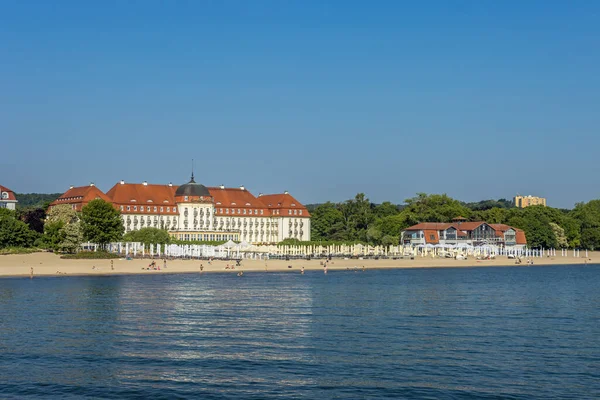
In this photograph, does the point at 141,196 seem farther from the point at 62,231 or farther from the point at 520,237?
the point at 520,237

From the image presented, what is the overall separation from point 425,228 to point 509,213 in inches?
961

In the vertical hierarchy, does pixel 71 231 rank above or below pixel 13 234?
above

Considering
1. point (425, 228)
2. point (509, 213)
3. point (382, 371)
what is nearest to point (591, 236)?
point (509, 213)

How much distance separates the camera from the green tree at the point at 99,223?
338 feet

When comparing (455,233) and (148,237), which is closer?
(148,237)

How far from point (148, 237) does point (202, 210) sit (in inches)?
1259

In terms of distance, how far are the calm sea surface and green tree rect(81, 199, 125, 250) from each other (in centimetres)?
4003

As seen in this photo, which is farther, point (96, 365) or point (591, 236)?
point (591, 236)

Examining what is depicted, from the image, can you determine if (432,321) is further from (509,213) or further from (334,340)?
(509,213)

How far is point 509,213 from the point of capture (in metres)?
157

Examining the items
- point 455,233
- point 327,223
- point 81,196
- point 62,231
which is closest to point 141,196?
point 81,196

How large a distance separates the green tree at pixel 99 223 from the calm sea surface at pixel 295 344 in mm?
40034

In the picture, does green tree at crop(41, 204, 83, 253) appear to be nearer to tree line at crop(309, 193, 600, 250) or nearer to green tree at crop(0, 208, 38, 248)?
green tree at crop(0, 208, 38, 248)

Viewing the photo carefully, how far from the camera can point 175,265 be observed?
9644 centimetres
